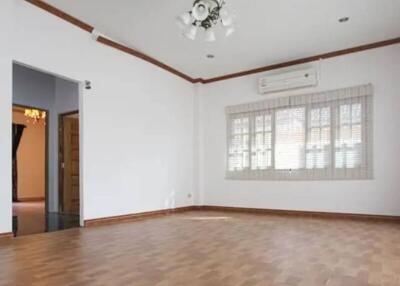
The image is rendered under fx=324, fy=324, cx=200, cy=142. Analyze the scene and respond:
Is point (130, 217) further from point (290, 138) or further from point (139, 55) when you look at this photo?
point (290, 138)

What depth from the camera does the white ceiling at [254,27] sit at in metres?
4.43

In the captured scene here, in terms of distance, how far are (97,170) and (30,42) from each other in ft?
6.88

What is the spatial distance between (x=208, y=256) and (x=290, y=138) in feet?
13.1

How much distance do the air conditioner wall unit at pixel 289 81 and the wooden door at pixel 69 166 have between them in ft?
13.6

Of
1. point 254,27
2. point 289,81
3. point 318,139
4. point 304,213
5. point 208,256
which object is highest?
point 254,27

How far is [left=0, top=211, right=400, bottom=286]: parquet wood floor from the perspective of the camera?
245cm

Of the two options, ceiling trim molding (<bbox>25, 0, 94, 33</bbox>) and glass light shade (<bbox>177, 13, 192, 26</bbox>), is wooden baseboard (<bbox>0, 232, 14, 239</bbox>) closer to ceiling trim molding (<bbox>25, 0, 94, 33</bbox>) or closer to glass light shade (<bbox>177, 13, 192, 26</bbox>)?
ceiling trim molding (<bbox>25, 0, 94, 33</bbox>)

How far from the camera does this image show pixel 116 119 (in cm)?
564

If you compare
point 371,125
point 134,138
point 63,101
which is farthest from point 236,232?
point 63,101

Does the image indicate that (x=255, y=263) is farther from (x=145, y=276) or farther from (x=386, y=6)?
(x=386, y=6)

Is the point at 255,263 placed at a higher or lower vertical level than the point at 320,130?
lower

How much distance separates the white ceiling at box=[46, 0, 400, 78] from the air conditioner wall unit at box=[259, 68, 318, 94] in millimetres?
330

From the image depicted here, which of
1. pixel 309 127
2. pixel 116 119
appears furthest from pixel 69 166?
pixel 309 127

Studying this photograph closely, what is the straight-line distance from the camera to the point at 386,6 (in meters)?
4.41
